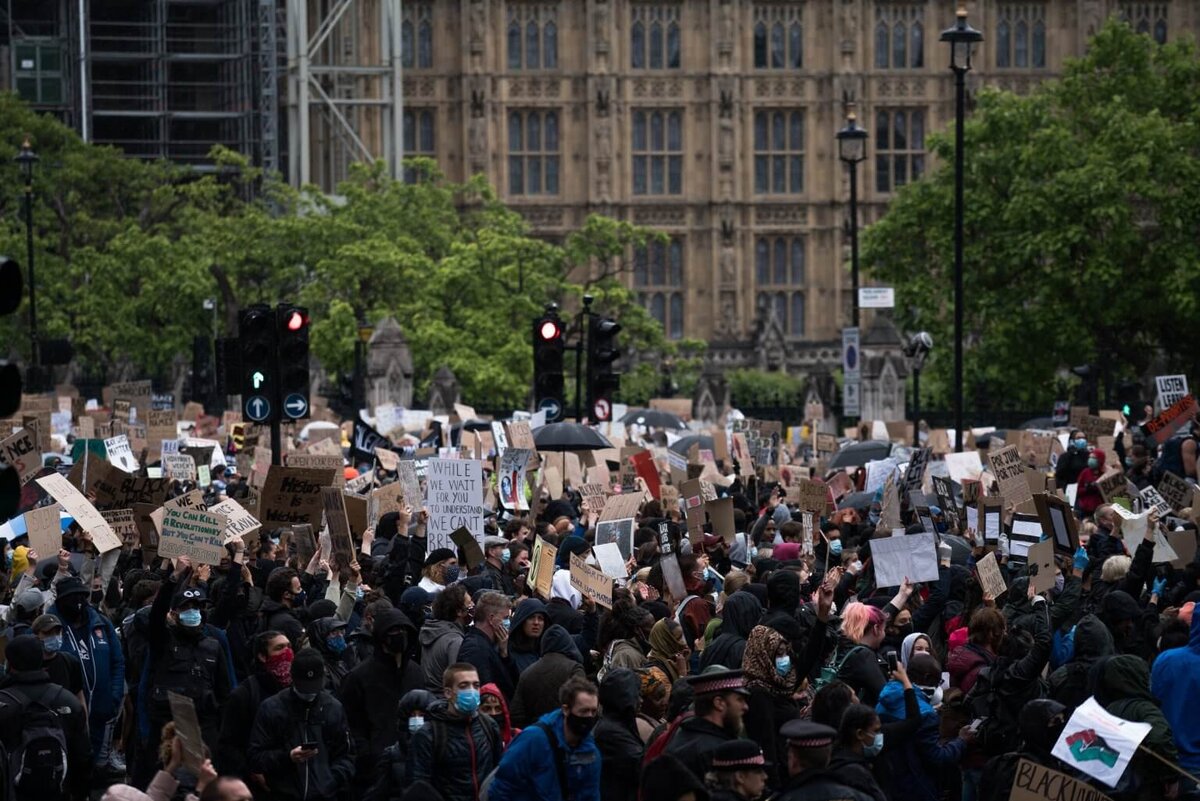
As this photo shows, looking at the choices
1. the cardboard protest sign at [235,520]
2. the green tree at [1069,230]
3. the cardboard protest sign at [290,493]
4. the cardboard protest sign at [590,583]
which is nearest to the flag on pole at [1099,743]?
the cardboard protest sign at [590,583]

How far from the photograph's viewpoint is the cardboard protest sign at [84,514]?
16359 millimetres

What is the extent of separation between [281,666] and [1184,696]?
3868 millimetres

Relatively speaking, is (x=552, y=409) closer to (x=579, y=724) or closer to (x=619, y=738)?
(x=619, y=738)

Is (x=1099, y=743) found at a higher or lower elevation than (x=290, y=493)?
lower

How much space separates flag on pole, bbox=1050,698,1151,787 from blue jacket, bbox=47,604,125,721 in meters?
5.57

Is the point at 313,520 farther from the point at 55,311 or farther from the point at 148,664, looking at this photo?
the point at 55,311

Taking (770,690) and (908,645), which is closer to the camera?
(770,690)

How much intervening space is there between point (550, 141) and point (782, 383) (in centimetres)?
1127

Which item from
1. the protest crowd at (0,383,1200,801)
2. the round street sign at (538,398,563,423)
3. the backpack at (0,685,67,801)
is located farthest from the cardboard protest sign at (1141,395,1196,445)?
the backpack at (0,685,67,801)

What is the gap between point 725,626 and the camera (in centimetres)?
1242

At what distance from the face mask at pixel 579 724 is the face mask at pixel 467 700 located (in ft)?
1.77

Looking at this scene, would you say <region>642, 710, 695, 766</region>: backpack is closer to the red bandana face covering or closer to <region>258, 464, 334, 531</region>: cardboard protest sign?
the red bandana face covering

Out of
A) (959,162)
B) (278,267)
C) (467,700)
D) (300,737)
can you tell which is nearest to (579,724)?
(467,700)

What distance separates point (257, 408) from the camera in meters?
21.2
